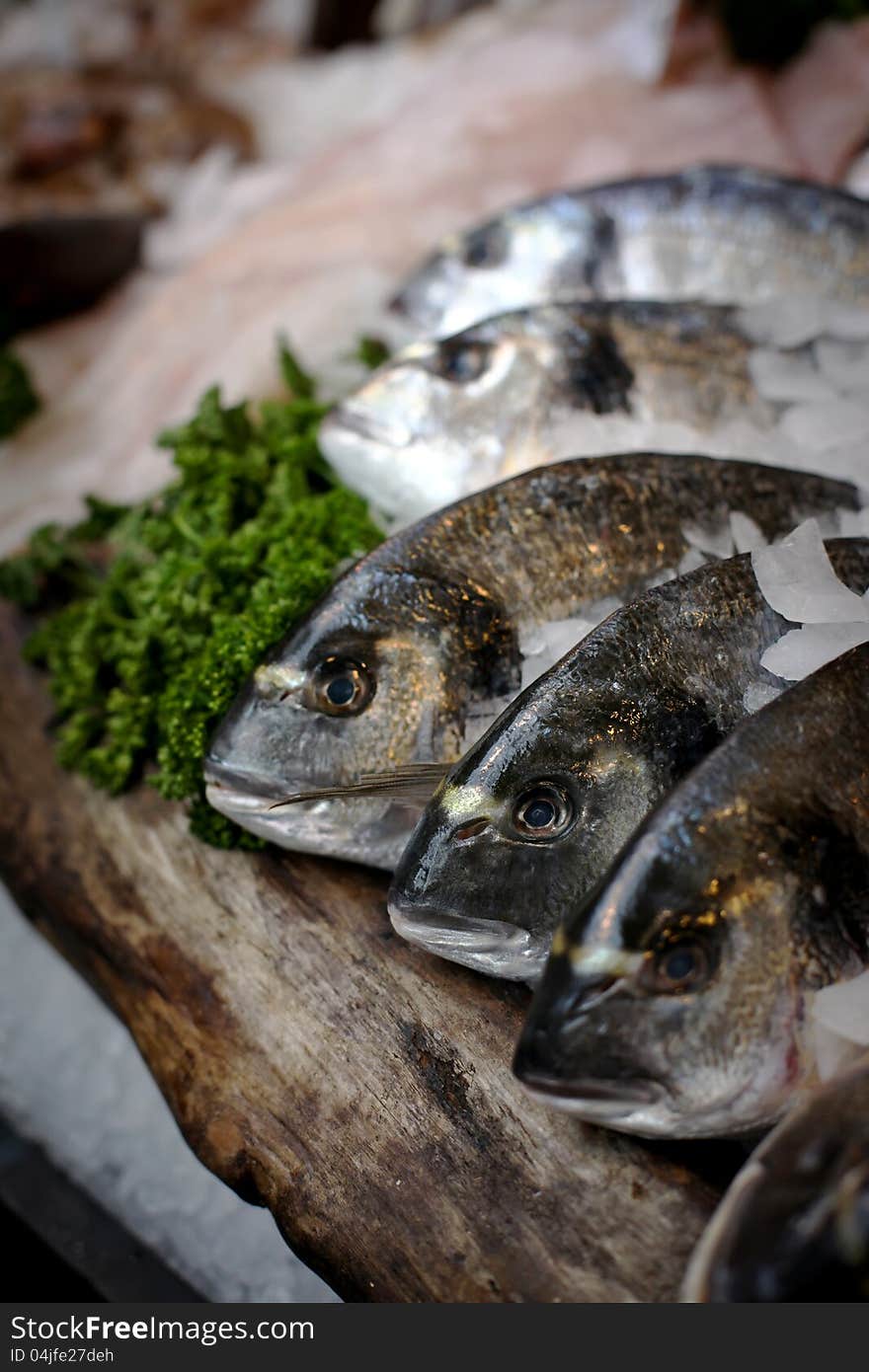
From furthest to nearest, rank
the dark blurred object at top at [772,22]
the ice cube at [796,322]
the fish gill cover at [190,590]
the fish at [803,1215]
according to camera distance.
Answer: the dark blurred object at top at [772,22], the ice cube at [796,322], the fish gill cover at [190,590], the fish at [803,1215]

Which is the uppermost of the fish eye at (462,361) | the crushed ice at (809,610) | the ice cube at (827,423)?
the fish eye at (462,361)

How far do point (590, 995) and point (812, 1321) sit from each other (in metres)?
0.37

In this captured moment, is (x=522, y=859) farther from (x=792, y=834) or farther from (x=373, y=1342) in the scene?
(x=373, y=1342)

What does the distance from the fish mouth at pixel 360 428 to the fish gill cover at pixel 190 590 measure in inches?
5.1

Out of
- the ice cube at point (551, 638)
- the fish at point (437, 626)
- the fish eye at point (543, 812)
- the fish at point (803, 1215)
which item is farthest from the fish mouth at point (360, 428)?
the fish at point (803, 1215)

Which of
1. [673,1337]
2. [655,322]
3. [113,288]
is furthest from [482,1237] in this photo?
[113,288]

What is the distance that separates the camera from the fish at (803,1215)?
964 millimetres

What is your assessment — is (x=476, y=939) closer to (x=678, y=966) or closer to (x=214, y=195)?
(x=678, y=966)

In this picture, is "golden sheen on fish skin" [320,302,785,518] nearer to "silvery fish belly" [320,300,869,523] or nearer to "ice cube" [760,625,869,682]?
"silvery fish belly" [320,300,869,523]

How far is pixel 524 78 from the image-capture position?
4375 millimetres

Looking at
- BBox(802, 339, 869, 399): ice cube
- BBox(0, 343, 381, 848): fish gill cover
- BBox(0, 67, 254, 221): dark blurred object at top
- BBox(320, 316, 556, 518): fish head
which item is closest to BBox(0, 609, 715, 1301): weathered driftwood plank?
BBox(0, 343, 381, 848): fish gill cover

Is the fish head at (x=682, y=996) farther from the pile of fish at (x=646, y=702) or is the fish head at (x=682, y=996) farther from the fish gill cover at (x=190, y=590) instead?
the fish gill cover at (x=190, y=590)

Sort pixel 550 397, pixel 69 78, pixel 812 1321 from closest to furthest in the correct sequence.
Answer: pixel 812 1321 < pixel 550 397 < pixel 69 78

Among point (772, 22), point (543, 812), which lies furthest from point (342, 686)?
point (772, 22)
